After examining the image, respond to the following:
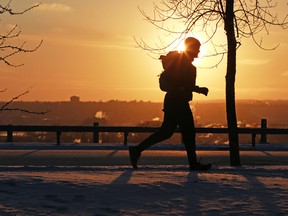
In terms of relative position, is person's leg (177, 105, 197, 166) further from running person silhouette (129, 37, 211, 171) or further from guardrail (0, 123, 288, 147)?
guardrail (0, 123, 288, 147)

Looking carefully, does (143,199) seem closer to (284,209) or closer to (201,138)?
(284,209)

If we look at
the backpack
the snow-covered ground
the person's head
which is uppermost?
the person's head

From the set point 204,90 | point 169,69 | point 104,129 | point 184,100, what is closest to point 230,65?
point 204,90

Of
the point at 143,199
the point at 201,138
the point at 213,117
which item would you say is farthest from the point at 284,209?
the point at 213,117

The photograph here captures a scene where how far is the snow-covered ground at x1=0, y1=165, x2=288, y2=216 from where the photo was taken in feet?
23.5

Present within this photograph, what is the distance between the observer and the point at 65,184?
830cm

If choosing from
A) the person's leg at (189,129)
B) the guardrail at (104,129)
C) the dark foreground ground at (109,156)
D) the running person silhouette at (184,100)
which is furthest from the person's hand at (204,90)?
the guardrail at (104,129)

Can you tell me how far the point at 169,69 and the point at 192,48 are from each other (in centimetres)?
50

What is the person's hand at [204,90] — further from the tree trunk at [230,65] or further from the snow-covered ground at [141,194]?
the tree trunk at [230,65]

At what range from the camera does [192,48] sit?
35.8ft

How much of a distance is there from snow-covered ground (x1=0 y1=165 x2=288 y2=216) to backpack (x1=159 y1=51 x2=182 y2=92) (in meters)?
1.64

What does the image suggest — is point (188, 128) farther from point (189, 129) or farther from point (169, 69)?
point (169, 69)

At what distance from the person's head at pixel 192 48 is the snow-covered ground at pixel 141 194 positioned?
6.68 ft

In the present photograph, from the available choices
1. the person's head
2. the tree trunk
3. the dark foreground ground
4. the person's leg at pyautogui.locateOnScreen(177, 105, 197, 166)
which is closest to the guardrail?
the dark foreground ground
